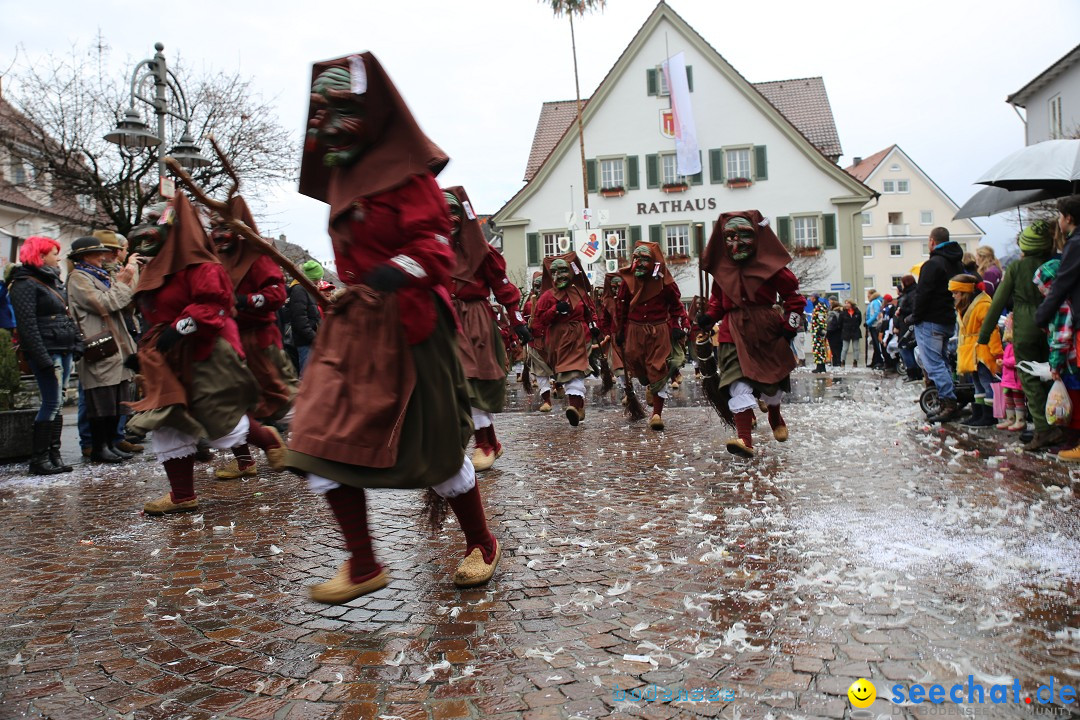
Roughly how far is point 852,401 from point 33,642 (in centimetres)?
1130

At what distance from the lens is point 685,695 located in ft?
8.93

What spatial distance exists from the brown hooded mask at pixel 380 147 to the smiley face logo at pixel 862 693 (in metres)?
2.56

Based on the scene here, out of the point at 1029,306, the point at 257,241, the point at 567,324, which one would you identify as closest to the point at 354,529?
the point at 257,241

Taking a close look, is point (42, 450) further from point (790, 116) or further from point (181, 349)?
point (790, 116)

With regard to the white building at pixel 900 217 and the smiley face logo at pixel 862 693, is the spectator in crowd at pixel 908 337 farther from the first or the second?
the white building at pixel 900 217

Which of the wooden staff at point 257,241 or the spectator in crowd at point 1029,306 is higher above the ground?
the wooden staff at point 257,241

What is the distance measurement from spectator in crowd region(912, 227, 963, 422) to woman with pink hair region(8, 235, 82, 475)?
9.12 m

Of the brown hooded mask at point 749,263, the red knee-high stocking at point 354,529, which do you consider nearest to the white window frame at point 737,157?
the brown hooded mask at point 749,263

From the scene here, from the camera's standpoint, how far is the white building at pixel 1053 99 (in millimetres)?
34219

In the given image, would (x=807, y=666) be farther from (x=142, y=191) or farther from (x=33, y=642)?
(x=142, y=191)

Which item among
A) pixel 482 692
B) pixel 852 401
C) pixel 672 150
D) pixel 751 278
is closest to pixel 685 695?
pixel 482 692

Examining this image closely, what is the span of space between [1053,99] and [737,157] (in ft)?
45.5

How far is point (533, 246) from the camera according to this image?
39688 mm

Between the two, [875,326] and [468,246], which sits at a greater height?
[468,246]
